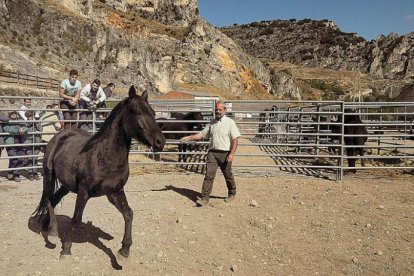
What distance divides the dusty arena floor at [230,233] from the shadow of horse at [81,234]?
0.05 ft

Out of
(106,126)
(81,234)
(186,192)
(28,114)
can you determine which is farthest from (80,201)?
(28,114)

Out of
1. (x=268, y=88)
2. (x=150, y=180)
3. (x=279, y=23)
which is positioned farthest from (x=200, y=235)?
(x=279, y=23)

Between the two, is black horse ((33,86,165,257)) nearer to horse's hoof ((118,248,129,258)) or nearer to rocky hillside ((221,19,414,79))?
horse's hoof ((118,248,129,258))

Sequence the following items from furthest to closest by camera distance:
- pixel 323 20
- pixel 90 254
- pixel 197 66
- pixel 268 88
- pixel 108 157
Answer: pixel 323 20
pixel 268 88
pixel 197 66
pixel 90 254
pixel 108 157

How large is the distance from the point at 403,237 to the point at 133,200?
4.35m

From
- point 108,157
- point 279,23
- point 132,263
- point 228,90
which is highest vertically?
point 279,23

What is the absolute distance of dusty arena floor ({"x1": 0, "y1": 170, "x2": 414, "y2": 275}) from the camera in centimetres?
453

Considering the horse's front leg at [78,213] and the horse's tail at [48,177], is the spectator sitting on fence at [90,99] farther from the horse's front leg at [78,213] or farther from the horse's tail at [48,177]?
the horse's front leg at [78,213]

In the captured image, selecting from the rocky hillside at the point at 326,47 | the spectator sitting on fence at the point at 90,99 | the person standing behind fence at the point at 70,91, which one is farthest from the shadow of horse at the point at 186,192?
the rocky hillside at the point at 326,47

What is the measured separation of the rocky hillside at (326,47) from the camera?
102 meters

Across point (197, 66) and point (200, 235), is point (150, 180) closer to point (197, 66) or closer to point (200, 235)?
point (200, 235)

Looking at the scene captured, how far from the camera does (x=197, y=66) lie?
209ft

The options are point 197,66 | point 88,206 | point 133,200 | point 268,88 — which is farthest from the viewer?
point 268,88

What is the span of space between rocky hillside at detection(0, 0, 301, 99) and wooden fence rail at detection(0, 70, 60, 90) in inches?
105
